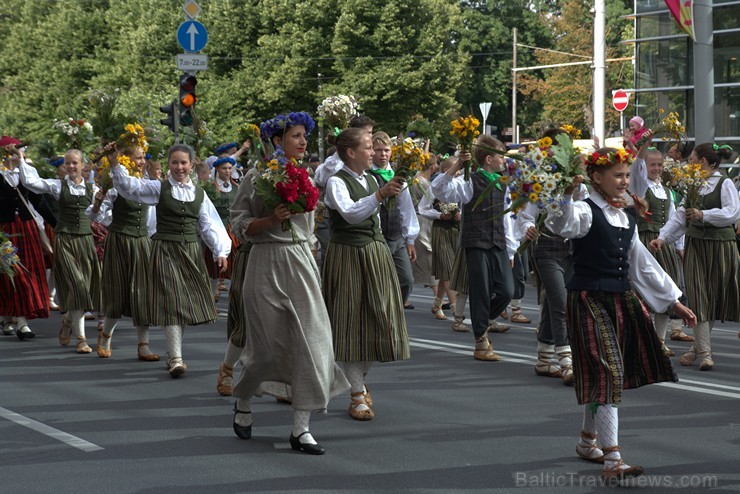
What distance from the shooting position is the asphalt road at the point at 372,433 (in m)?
6.44

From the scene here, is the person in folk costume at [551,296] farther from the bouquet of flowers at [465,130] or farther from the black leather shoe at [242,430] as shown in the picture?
the black leather shoe at [242,430]

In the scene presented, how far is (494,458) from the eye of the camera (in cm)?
691

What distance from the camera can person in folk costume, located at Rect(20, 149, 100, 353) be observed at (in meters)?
12.3

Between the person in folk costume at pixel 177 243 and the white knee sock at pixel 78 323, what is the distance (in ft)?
6.13

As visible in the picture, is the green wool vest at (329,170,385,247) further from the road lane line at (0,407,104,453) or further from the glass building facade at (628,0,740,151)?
the glass building facade at (628,0,740,151)

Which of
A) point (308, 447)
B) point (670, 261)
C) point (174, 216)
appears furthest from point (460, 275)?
point (308, 447)

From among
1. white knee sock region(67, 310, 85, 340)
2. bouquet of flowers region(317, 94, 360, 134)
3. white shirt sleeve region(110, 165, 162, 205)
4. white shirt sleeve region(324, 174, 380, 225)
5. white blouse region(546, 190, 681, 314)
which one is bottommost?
white knee sock region(67, 310, 85, 340)

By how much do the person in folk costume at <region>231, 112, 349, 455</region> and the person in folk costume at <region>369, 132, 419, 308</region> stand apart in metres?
1.69

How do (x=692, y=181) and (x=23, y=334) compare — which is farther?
(x=23, y=334)

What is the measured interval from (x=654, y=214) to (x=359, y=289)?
429cm

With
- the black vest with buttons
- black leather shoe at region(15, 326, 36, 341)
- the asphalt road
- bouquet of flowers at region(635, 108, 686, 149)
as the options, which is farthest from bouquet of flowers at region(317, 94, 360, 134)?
black leather shoe at region(15, 326, 36, 341)

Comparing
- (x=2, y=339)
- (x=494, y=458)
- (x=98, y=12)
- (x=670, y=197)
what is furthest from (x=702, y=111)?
(x=98, y=12)

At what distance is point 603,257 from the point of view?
659 cm

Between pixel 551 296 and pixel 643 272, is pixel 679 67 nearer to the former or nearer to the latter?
pixel 551 296
